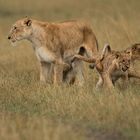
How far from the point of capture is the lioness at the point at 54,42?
37.2ft

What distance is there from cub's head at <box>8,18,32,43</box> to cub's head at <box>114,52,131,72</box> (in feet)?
6.45

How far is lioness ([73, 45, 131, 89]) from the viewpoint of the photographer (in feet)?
33.0

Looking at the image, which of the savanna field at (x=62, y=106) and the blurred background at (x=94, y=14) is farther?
the blurred background at (x=94, y=14)

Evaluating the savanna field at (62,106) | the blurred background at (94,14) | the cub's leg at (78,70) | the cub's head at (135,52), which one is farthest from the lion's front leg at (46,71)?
the blurred background at (94,14)

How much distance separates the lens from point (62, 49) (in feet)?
38.4

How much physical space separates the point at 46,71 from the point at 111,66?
1.80 metres

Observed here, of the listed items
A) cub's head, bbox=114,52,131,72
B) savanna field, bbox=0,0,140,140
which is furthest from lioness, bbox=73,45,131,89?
savanna field, bbox=0,0,140,140

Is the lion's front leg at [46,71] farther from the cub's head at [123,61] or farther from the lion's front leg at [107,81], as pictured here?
the cub's head at [123,61]

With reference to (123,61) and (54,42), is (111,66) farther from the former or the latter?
(54,42)

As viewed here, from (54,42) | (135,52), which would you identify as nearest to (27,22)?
(54,42)

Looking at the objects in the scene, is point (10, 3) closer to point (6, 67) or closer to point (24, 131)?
point (6, 67)

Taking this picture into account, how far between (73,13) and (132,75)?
12.9m

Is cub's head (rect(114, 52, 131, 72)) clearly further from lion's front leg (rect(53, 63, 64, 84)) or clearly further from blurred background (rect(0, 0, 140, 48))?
blurred background (rect(0, 0, 140, 48))

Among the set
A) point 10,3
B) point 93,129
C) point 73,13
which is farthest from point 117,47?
point 10,3
